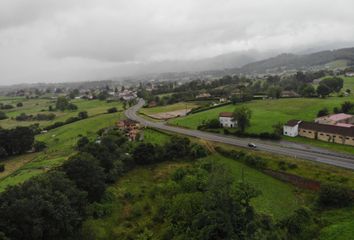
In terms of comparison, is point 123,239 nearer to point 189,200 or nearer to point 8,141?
point 189,200

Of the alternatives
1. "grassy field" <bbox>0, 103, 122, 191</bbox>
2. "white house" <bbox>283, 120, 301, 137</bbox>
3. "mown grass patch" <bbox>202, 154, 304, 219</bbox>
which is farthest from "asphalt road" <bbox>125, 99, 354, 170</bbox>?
"grassy field" <bbox>0, 103, 122, 191</bbox>

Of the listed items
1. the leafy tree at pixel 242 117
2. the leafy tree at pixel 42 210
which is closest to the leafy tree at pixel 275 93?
the leafy tree at pixel 242 117

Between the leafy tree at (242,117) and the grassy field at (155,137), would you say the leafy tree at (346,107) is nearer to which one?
the leafy tree at (242,117)

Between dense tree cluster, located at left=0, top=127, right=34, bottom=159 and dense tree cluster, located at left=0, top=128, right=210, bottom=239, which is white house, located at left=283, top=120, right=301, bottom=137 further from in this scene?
dense tree cluster, located at left=0, top=127, right=34, bottom=159

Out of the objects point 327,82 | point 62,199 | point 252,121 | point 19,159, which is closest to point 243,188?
point 62,199

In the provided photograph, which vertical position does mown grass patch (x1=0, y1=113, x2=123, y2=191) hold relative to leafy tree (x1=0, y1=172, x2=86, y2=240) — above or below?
below
